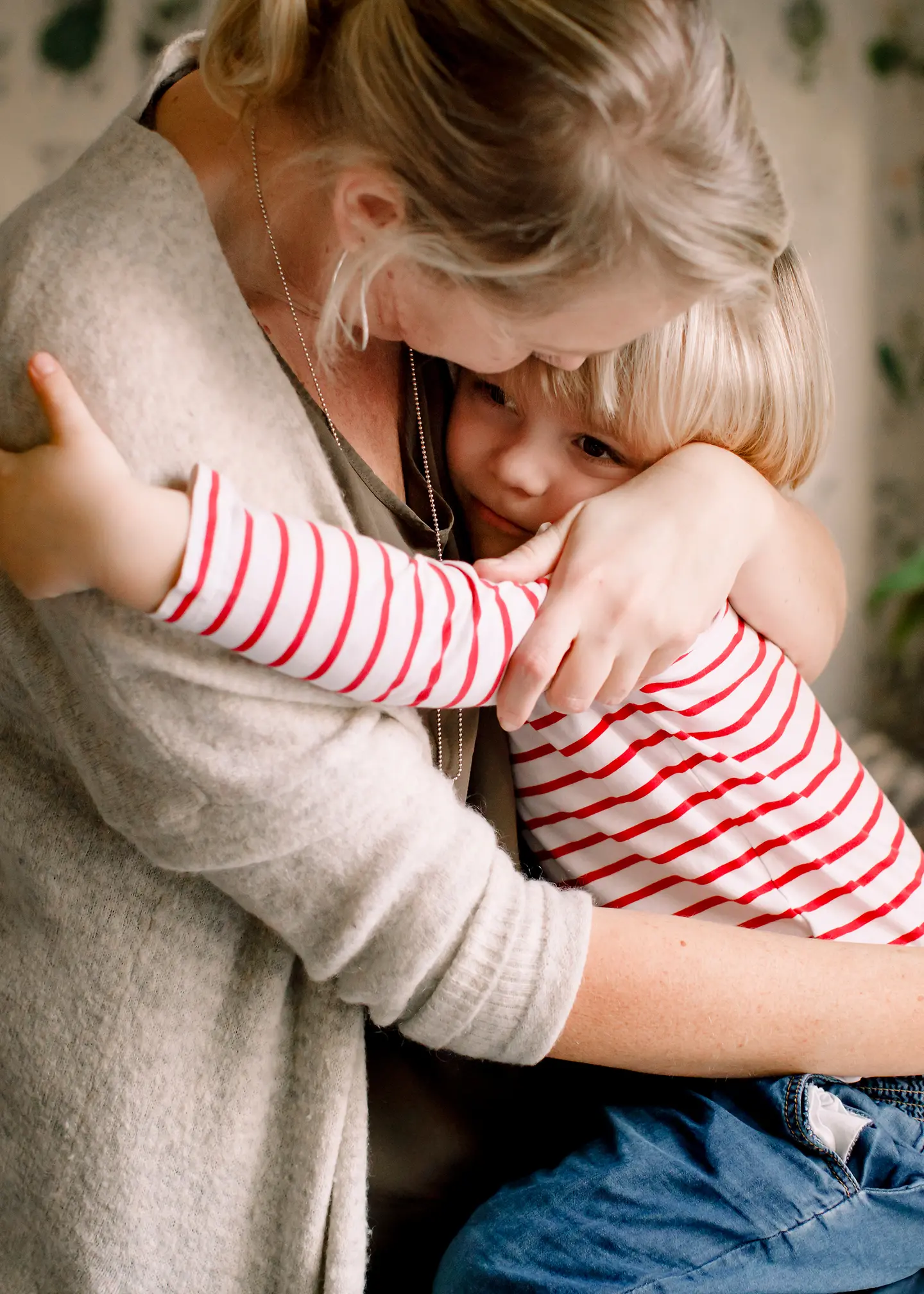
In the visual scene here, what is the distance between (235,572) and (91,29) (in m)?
0.98

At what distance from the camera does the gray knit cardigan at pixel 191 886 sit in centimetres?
69

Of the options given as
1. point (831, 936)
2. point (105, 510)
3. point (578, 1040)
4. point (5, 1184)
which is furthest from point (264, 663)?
point (831, 936)

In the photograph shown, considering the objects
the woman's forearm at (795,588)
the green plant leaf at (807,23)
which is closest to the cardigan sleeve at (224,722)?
the woman's forearm at (795,588)

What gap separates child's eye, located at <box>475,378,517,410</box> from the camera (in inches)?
38.9

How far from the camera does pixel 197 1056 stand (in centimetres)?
83

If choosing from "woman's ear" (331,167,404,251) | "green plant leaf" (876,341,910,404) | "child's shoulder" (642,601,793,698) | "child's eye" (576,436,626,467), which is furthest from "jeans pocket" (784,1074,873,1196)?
"green plant leaf" (876,341,910,404)

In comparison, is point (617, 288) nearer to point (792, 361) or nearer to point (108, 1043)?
point (792, 361)

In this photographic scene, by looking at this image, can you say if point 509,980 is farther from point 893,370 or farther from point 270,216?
point 893,370

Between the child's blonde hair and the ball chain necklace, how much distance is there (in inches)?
3.5

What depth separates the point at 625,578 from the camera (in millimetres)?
856

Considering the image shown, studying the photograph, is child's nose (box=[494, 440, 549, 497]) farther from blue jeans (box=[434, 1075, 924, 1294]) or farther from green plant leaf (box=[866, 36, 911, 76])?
green plant leaf (box=[866, 36, 911, 76])

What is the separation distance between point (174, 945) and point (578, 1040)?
30 centimetres

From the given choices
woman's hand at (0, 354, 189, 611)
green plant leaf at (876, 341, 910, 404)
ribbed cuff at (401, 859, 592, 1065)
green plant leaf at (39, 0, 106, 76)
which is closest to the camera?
woman's hand at (0, 354, 189, 611)

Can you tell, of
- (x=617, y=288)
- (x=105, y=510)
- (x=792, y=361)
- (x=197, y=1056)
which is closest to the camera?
(x=105, y=510)
